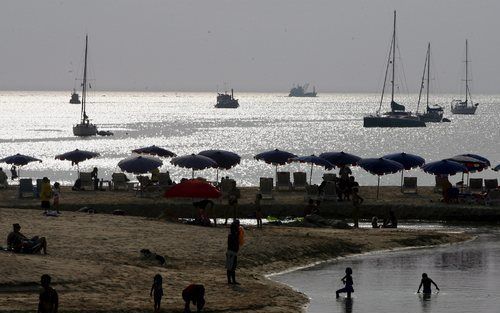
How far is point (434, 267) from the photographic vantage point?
31.3 meters

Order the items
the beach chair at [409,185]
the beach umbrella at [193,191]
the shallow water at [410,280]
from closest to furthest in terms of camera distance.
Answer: the shallow water at [410,280] < the beach umbrella at [193,191] < the beach chair at [409,185]

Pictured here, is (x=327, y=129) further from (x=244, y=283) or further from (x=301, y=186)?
(x=244, y=283)

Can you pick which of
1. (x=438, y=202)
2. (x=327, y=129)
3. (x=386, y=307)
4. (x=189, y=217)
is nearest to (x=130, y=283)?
(x=386, y=307)

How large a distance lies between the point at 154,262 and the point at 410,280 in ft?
21.3

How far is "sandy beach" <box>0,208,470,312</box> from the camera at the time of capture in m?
22.9

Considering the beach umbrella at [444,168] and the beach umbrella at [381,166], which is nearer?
the beach umbrella at [381,166]

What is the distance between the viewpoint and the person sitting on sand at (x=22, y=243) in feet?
84.9

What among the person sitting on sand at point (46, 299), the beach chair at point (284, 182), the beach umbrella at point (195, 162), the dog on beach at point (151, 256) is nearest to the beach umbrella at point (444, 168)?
the beach chair at point (284, 182)

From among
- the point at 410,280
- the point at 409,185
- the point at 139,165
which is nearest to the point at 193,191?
the point at 410,280

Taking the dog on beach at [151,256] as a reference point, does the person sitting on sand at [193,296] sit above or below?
below

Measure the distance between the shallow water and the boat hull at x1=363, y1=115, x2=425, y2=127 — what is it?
127262 millimetres

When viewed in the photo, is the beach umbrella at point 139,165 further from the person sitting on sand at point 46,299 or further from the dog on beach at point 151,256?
the person sitting on sand at point 46,299

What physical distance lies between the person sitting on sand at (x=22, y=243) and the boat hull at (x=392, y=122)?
138 meters

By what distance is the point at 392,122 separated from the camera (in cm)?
16288
